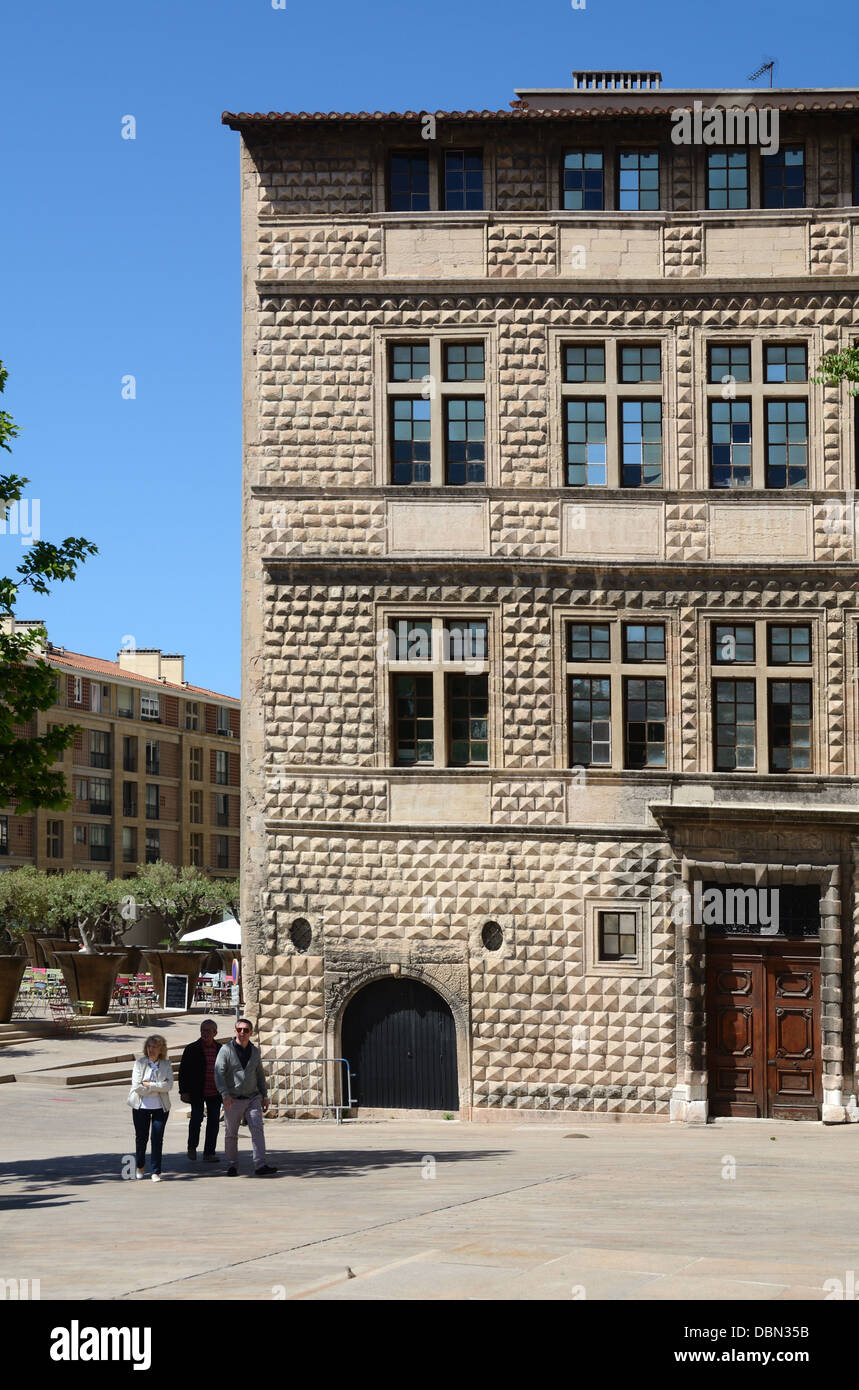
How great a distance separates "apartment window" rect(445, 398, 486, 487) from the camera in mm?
25031

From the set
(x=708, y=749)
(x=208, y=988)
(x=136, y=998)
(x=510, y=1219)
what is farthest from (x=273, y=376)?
(x=208, y=988)

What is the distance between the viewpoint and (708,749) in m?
24.3

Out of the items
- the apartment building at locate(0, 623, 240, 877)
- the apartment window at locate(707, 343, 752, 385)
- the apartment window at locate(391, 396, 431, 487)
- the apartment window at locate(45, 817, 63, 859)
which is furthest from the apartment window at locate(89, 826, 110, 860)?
the apartment window at locate(707, 343, 752, 385)

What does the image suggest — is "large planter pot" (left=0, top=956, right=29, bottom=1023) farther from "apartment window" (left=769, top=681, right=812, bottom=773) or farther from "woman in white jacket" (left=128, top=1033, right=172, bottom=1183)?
"woman in white jacket" (left=128, top=1033, right=172, bottom=1183)

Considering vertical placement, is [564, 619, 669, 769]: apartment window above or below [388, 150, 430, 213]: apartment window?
below

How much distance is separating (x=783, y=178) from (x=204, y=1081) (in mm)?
15901

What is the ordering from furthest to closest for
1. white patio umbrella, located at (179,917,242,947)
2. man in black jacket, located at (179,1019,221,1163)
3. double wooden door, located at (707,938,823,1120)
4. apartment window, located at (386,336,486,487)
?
1. white patio umbrella, located at (179,917,242,947)
2. apartment window, located at (386,336,486,487)
3. double wooden door, located at (707,938,823,1120)
4. man in black jacket, located at (179,1019,221,1163)

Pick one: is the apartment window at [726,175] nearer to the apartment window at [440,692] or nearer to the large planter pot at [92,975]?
the apartment window at [440,692]

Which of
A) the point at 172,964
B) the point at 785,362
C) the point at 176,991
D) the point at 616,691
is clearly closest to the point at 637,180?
the point at 785,362

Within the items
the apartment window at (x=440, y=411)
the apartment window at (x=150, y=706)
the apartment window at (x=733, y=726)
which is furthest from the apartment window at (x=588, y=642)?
the apartment window at (x=150, y=706)

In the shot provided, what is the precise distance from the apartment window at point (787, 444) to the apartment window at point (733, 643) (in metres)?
2.20

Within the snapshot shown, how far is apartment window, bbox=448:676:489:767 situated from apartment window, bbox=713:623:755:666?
135 inches

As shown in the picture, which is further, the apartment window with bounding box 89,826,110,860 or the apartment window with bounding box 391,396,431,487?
the apartment window with bounding box 89,826,110,860

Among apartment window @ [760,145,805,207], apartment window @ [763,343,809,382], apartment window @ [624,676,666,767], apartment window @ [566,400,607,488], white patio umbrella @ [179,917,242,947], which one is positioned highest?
apartment window @ [760,145,805,207]
